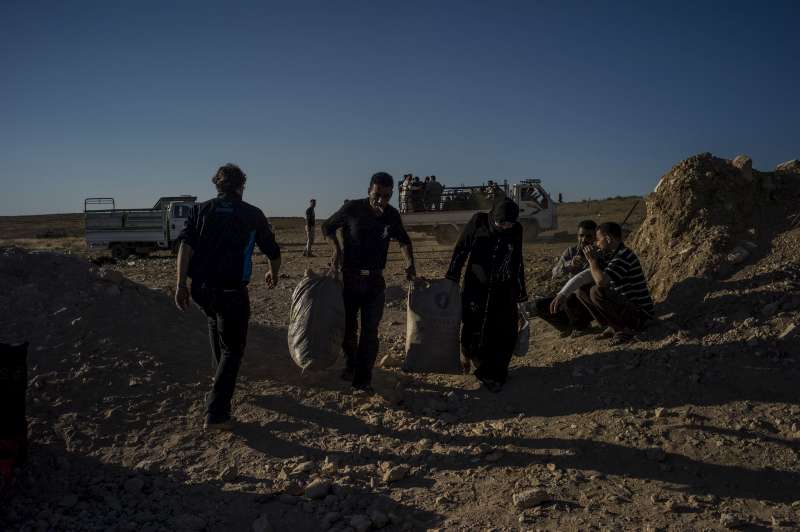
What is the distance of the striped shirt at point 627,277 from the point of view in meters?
4.98

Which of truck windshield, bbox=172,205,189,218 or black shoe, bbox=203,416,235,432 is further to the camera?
truck windshield, bbox=172,205,189,218

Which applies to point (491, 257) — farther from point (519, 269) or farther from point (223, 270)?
point (223, 270)

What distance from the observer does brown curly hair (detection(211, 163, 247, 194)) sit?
150 inches

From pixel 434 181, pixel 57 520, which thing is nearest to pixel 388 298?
pixel 57 520

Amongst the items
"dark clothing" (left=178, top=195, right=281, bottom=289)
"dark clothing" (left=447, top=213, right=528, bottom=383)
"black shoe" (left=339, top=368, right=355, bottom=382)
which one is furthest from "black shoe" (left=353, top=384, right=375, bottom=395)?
"dark clothing" (left=178, top=195, right=281, bottom=289)

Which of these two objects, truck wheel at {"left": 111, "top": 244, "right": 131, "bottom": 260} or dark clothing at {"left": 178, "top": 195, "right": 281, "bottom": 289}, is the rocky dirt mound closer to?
→ dark clothing at {"left": 178, "top": 195, "right": 281, "bottom": 289}

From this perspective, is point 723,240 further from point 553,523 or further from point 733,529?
point 553,523

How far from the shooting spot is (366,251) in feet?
14.4

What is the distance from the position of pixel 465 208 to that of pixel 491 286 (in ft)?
47.2

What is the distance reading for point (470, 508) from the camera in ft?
10.1

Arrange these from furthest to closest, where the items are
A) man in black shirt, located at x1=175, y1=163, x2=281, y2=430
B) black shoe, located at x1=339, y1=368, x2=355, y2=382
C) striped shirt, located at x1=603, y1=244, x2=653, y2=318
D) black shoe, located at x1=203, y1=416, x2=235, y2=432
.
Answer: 1. striped shirt, located at x1=603, y1=244, x2=653, y2=318
2. black shoe, located at x1=339, y1=368, x2=355, y2=382
3. black shoe, located at x1=203, y1=416, x2=235, y2=432
4. man in black shirt, located at x1=175, y1=163, x2=281, y2=430

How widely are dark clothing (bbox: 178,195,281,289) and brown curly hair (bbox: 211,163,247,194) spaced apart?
0.08 meters

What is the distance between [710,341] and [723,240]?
5.40 feet

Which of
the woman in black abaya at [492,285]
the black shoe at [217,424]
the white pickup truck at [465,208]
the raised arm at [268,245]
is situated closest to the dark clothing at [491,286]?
the woman in black abaya at [492,285]
